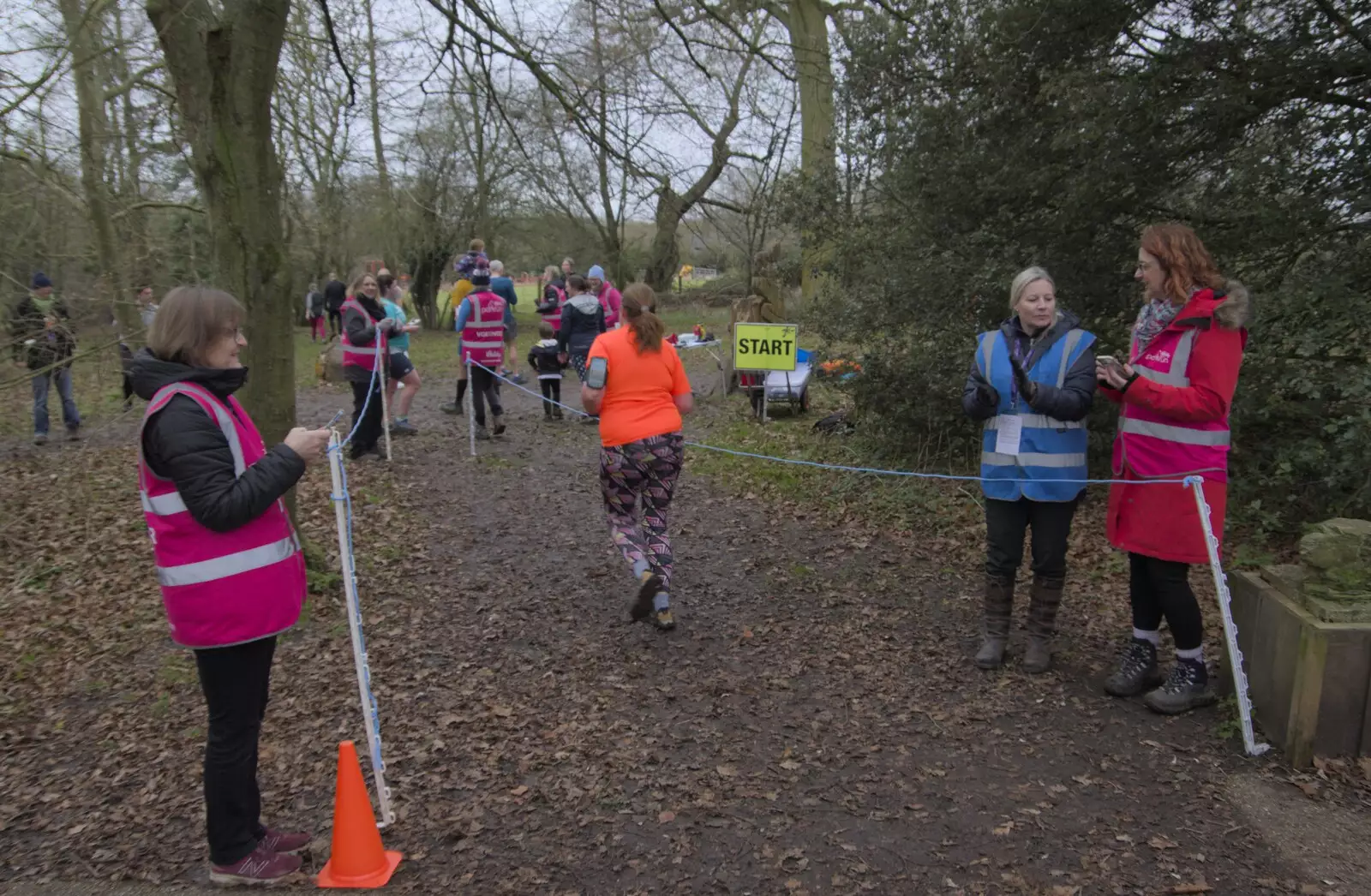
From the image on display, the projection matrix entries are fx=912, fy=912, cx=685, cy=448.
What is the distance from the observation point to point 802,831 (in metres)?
3.26

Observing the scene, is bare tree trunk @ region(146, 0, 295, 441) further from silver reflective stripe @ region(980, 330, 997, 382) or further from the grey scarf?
the grey scarf

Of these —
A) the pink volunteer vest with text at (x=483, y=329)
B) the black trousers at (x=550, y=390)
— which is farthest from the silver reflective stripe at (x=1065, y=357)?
the black trousers at (x=550, y=390)

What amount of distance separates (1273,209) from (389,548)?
628 centimetres

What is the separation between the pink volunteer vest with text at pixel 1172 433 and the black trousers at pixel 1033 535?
40 cm

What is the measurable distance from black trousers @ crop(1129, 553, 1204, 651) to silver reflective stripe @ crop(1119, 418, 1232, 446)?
51cm

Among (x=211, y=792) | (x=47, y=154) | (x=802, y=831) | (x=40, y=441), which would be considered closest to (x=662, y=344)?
(x=802, y=831)

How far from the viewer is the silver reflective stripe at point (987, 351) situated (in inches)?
167

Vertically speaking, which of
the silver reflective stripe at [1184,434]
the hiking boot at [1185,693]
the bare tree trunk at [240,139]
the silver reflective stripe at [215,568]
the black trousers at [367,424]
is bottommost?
the hiking boot at [1185,693]

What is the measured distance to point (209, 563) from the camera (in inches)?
108

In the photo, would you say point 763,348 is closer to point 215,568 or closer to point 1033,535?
point 1033,535

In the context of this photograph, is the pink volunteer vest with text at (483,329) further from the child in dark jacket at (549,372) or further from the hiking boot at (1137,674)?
the hiking boot at (1137,674)

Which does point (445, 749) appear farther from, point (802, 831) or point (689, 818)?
point (802, 831)

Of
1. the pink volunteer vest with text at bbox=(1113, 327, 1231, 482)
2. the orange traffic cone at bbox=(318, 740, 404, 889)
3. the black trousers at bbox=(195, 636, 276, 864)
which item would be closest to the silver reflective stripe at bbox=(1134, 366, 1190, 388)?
the pink volunteer vest with text at bbox=(1113, 327, 1231, 482)

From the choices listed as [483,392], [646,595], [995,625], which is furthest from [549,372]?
[995,625]
